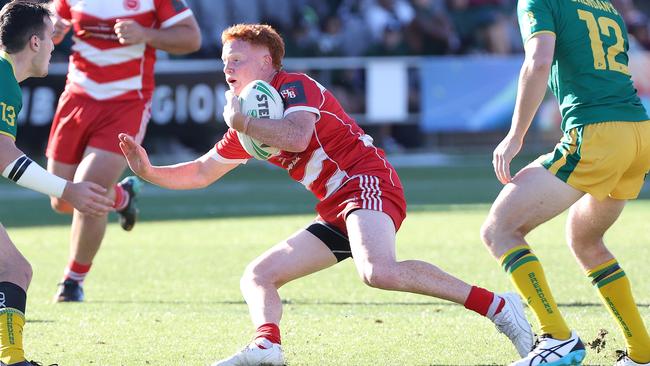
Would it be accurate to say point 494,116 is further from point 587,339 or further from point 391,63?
point 587,339

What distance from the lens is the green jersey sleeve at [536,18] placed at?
5.59 meters

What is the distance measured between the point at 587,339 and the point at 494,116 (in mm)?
12825

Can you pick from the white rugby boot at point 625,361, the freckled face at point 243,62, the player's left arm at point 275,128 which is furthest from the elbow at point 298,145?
the white rugby boot at point 625,361

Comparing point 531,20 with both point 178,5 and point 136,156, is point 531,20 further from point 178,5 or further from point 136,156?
point 178,5

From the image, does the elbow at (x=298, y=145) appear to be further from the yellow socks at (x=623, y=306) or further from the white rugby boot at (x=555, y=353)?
the yellow socks at (x=623, y=306)

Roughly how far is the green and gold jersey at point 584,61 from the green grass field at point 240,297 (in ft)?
4.16

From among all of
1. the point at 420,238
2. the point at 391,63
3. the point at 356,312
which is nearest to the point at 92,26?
the point at 356,312

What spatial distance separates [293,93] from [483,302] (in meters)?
1.38

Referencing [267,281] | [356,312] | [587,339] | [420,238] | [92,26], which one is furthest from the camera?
[420,238]

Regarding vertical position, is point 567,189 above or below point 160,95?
above

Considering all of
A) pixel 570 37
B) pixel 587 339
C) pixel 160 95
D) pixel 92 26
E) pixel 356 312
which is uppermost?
pixel 570 37

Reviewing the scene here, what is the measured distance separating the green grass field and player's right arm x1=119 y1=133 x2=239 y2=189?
0.88 m

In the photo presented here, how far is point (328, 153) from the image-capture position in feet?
20.3

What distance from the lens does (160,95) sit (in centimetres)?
1819
